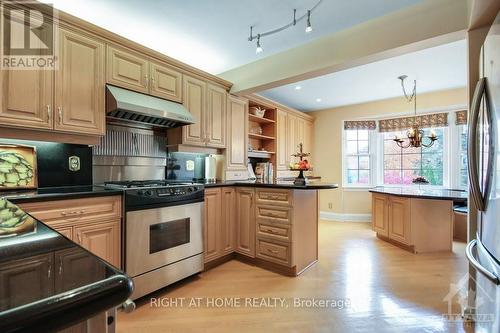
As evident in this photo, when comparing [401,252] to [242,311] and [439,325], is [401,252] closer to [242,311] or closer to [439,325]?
[439,325]

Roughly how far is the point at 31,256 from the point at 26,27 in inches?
83.9

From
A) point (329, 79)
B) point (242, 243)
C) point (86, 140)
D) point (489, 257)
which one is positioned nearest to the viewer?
point (489, 257)

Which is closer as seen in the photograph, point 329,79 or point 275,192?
point 275,192

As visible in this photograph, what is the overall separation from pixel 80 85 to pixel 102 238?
126 cm

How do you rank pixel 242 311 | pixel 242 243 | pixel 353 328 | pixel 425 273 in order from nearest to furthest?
1. pixel 353 328
2. pixel 242 311
3. pixel 425 273
4. pixel 242 243

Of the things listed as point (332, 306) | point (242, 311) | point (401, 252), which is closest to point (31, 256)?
point (242, 311)

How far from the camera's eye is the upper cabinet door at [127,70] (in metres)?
2.23

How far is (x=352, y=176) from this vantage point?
5441 millimetres

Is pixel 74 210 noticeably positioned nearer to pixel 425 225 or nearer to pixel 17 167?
pixel 17 167

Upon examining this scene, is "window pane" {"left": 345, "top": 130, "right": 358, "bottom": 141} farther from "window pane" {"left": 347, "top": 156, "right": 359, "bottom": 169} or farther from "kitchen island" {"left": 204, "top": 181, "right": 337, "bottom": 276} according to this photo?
"kitchen island" {"left": 204, "top": 181, "right": 337, "bottom": 276}

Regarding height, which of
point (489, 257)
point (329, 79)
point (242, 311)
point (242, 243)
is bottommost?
point (242, 311)

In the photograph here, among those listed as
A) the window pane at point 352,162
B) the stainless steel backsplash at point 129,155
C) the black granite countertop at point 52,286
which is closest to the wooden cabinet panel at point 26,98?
the stainless steel backsplash at point 129,155

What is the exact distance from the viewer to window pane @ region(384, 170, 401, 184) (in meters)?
5.04

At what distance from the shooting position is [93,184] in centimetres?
239
